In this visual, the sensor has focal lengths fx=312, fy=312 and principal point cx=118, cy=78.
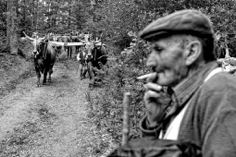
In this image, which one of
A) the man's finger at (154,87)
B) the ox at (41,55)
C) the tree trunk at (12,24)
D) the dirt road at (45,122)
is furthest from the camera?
the tree trunk at (12,24)

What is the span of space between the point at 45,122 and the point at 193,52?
31.5ft

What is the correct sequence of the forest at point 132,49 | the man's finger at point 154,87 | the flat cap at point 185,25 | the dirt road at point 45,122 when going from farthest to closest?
the dirt road at point 45,122
the forest at point 132,49
the man's finger at point 154,87
the flat cap at point 185,25

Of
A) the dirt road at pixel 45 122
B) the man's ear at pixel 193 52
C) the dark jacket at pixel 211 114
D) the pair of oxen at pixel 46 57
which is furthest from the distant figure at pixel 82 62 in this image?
the dark jacket at pixel 211 114

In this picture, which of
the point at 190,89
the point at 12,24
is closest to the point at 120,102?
the point at 190,89

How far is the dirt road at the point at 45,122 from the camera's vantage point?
28.0ft

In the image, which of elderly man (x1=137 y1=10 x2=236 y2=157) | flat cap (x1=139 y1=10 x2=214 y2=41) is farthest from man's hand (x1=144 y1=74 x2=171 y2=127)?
flat cap (x1=139 y1=10 x2=214 y2=41)

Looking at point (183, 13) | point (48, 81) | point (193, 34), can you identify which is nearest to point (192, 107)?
point (193, 34)

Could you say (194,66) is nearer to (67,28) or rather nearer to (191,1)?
(191,1)

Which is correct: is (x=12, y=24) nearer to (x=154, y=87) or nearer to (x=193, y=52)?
(x=154, y=87)

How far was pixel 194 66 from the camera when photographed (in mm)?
1673

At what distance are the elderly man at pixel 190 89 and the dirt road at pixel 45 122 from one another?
21.5ft

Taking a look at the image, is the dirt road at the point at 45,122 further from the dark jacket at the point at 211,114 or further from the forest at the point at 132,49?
the dark jacket at the point at 211,114

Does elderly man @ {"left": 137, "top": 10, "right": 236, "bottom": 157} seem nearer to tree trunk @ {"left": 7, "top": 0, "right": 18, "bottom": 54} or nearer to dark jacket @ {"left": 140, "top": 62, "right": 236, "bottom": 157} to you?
dark jacket @ {"left": 140, "top": 62, "right": 236, "bottom": 157}

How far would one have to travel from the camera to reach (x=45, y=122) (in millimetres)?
10648
